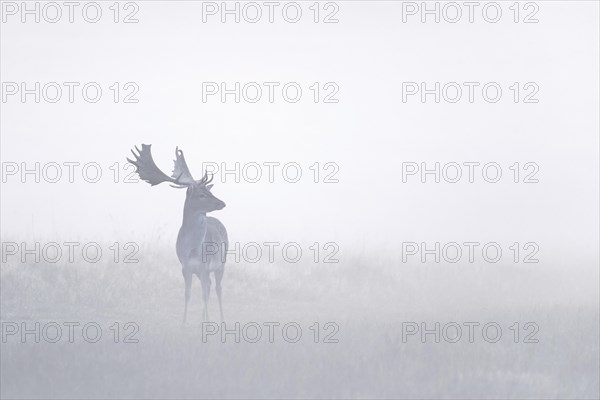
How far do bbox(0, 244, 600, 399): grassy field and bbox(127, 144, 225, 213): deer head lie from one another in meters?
2.03

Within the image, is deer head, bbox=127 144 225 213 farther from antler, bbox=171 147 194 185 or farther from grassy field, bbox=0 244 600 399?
grassy field, bbox=0 244 600 399

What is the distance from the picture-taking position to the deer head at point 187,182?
17297mm

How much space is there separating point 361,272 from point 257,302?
384 cm

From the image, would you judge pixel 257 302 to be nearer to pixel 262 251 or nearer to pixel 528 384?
pixel 262 251

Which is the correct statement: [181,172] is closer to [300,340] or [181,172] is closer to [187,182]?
[187,182]

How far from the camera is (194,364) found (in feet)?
43.8

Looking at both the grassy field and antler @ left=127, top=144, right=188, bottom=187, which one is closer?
the grassy field

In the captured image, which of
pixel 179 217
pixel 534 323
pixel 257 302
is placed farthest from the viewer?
pixel 179 217

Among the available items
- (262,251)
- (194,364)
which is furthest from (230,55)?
(194,364)

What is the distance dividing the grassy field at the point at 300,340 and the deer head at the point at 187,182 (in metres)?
2.03

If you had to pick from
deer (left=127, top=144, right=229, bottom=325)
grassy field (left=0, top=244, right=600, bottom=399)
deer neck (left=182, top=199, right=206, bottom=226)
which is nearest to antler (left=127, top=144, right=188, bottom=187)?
deer (left=127, top=144, right=229, bottom=325)

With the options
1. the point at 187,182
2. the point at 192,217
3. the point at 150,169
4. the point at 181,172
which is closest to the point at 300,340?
the point at 192,217

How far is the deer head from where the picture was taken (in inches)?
681

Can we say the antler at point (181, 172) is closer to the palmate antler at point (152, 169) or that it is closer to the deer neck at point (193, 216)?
the palmate antler at point (152, 169)
